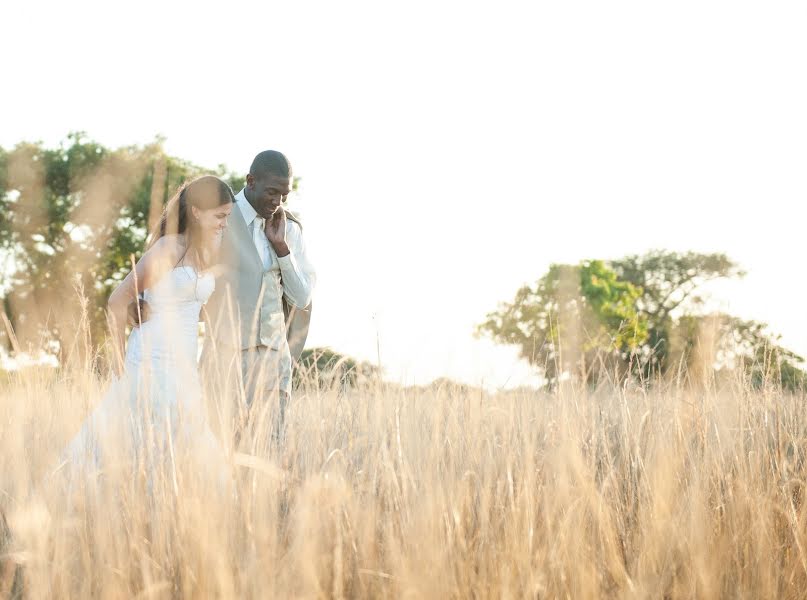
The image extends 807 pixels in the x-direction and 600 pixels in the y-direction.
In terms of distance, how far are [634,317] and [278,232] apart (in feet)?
11.2

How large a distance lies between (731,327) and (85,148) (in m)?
18.0

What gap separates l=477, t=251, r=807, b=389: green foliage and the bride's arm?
172 cm

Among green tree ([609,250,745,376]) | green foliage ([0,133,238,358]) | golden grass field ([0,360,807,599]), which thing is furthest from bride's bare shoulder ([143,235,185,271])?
green tree ([609,250,745,376])

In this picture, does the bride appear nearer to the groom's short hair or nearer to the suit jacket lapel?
the suit jacket lapel

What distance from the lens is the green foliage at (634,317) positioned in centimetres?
453

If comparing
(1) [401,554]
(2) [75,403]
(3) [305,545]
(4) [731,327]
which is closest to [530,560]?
(1) [401,554]

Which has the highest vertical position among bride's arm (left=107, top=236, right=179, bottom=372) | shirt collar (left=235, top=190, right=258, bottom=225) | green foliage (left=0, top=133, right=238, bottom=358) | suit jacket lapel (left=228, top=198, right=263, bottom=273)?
green foliage (left=0, top=133, right=238, bottom=358)

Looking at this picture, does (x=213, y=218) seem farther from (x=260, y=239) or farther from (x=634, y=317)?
(x=634, y=317)

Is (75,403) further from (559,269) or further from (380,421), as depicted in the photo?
(559,269)

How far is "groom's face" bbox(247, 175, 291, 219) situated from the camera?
13.8ft

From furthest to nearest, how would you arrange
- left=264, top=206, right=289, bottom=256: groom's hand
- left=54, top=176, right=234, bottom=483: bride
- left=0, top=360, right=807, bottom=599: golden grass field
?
1. left=264, top=206, right=289, bottom=256: groom's hand
2. left=54, top=176, right=234, bottom=483: bride
3. left=0, top=360, right=807, bottom=599: golden grass field

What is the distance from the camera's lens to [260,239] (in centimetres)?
430

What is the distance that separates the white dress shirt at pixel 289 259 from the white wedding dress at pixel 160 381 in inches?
12.6

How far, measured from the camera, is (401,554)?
2260 millimetres
